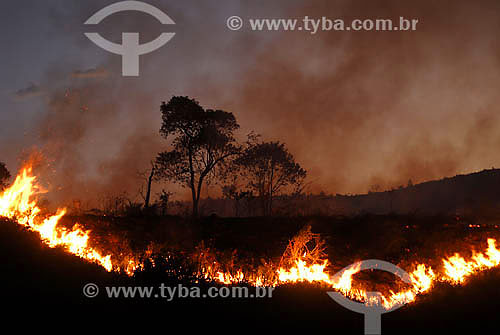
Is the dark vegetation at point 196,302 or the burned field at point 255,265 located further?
the burned field at point 255,265

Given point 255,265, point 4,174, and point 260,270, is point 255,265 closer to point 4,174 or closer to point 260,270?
point 260,270

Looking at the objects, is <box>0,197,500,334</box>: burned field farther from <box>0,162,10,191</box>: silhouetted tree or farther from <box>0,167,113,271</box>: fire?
<box>0,162,10,191</box>: silhouetted tree

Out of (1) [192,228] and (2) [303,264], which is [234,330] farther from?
(1) [192,228]

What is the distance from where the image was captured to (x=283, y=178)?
1197 inches

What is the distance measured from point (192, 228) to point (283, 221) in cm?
345

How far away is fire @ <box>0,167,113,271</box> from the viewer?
389 inches

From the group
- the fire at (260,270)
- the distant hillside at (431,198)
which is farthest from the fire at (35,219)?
the distant hillside at (431,198)

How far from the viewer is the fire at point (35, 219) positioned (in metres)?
9.88

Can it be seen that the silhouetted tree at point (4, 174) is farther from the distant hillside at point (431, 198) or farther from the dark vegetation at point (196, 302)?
the dark vegetation at point (196, 302)

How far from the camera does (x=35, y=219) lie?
10.4m

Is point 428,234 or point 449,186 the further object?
point 449,186

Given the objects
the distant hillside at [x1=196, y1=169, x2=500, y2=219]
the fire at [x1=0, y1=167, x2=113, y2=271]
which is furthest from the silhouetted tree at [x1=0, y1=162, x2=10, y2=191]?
the fire at [x1=0, y1=167, x2=113, y2=271]

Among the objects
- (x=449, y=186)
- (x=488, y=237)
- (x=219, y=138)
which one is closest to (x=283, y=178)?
(x=219, y=138)

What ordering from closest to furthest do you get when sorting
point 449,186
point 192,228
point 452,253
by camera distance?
point 452,253
point 192,228
point 449,186
